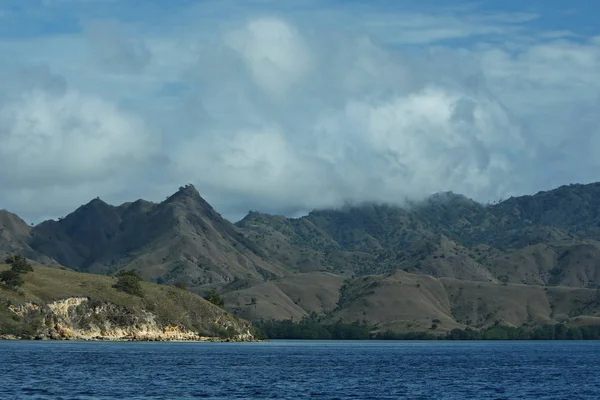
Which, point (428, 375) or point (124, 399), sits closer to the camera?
point (124, 399)

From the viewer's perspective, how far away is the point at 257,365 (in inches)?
6914

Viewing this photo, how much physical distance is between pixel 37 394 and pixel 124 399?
9.65m

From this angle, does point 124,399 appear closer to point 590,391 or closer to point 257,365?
point 590,391

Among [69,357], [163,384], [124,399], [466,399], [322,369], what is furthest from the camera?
[69,357]

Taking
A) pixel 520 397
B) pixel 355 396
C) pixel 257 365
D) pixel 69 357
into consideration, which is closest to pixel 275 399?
pixel 355 396

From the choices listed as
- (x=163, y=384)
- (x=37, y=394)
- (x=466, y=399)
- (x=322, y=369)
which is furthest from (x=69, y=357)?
(x=466, y=399)

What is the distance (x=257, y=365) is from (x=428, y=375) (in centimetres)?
3539

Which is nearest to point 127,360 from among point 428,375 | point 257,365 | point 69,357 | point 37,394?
point 69,357

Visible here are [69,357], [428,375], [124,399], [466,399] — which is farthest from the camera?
[69,357]

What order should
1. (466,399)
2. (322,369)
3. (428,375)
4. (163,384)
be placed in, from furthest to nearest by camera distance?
(322,369) < (428,375) < (163,384) < (466,399)

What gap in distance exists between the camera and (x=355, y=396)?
110312mm

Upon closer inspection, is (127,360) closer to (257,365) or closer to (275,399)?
A: (257,365)

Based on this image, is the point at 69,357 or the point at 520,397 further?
the point at 69,357

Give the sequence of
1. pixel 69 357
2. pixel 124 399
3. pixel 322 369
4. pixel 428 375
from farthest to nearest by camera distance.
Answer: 1. pixel 69 357
2. pixel 322 369
3. pixel 428 375
4. pixel 124 399
